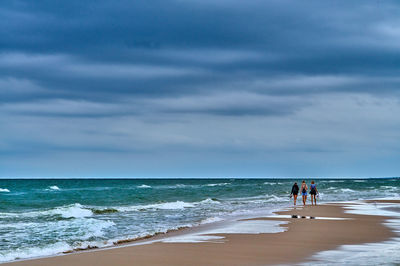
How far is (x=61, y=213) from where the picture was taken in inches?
1182

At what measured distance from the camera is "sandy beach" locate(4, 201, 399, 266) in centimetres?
1172

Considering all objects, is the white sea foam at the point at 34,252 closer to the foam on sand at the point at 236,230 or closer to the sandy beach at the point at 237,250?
the sandy beach at the point at 237,250

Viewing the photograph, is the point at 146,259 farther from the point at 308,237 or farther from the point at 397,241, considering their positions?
the point at 397,241

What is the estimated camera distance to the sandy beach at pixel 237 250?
38.4 ft

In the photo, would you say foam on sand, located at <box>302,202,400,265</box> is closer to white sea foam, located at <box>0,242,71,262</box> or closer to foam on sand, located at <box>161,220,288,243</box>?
foam on sand, located at <box>161,220,288,243</box>

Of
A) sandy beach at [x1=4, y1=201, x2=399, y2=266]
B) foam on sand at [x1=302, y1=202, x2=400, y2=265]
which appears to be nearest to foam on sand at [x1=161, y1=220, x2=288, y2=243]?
sandy beach at [x1=4, y1=201, x2=399, y2=266]

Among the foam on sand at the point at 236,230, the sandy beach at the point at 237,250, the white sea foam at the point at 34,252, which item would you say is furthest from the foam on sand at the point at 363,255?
the white sea foam at the point at 34,252

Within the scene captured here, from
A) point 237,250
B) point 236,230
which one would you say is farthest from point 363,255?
point 236,230

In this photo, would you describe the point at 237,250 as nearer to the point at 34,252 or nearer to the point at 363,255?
the point at 363,255

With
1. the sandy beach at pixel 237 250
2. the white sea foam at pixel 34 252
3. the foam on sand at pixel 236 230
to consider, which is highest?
the foam on sand at pixel 236 230

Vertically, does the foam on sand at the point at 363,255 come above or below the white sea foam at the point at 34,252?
above

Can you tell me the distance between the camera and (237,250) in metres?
13.3

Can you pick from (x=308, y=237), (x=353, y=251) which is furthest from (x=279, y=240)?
(x=353, y=251)

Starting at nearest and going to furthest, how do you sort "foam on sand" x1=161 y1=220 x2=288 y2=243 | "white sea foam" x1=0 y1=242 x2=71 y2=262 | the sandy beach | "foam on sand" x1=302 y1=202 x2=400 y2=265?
1. "foam on sand" x1=302 y1=202 x2=400 y2=265
2. the sandy beach
3. "white sea foam" x1=0 y1=242 x2=71 y2=262
4. "foam on sand" x1=161 y1=220 x2=288 y2=243
